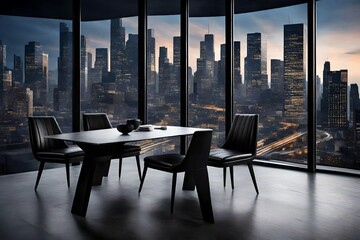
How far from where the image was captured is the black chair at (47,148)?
12.8 ft

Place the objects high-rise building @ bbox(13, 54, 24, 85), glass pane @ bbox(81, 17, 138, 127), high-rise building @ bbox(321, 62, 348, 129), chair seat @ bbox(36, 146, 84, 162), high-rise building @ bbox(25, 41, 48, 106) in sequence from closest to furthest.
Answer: chair seat @ bbox(36, 146, 84, 162), high-rise building @ bbox(321, 62, 348, 129), high-rise building @ bbox(13, 54, 24, 85), high-rise building @ bbox(25, 41, 48, 106), glass pane @ bbox(81, 17, 138, 127)

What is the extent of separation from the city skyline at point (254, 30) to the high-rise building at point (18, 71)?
9 centimetres

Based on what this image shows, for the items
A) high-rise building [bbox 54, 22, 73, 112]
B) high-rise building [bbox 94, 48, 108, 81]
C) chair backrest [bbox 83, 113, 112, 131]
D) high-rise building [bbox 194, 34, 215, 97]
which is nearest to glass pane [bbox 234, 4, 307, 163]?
high-rise building [bbox 194, 34, 215, 97]

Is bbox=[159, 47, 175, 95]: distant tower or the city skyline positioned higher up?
the city skyline

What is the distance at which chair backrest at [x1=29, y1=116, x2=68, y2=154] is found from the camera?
409 cm

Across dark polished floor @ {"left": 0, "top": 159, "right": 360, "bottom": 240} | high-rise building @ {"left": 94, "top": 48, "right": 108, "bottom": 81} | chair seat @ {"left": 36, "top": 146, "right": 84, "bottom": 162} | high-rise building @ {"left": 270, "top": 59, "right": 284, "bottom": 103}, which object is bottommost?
dark polished floor @ {"left": 0, "top": 159, "right": 360, "bottom": 240}

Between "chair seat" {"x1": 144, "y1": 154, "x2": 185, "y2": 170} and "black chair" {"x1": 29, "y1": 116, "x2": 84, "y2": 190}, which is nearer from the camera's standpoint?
"chair seat" {"x1": 144, "y1": 154, "x2": 185, "y2": 170}

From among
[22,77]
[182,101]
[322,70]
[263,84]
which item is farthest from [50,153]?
[322,70]

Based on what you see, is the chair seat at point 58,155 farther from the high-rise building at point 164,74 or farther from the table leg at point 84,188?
the high-rise building at point 164,74

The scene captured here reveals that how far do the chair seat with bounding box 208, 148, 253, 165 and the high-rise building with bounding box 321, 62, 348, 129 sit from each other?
5.85ft

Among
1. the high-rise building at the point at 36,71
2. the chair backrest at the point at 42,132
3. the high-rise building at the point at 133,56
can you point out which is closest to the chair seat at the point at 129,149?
the chair backrest at the point at 42,132

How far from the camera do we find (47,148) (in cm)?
424

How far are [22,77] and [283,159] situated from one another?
14.2 feet

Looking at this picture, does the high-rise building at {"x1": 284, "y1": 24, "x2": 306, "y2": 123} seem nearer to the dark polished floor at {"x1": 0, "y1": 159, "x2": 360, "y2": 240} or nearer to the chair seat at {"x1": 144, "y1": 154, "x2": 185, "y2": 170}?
the dark polished floor at {"x1": 0, "y1": 159, "x2": 360, "y2": 240}
